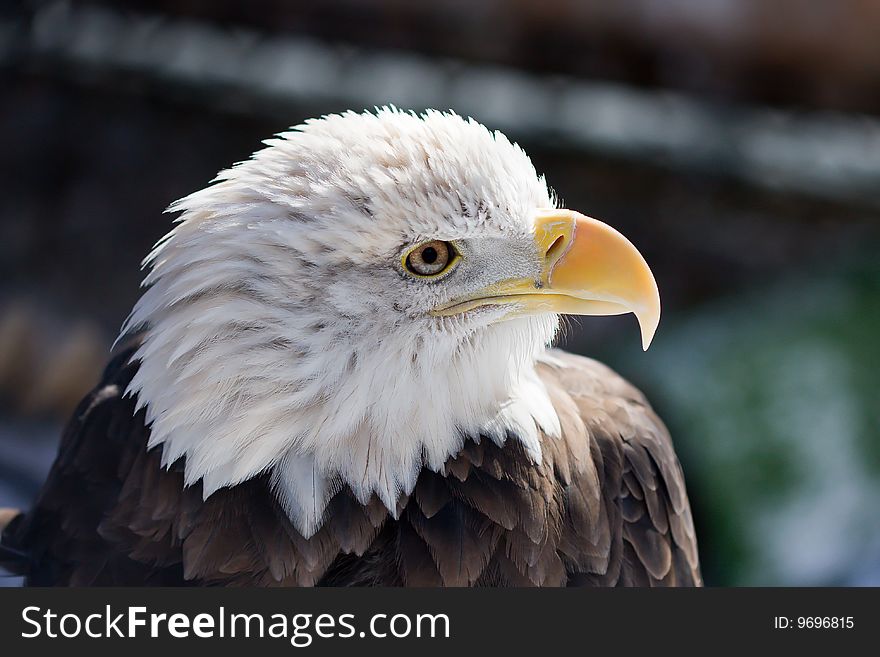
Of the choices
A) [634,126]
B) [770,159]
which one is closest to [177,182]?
[634,126]

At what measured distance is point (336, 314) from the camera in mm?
1519

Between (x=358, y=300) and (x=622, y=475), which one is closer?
(x=358, y=300)

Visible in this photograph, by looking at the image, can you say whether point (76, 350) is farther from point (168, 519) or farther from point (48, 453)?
point (168, 519)

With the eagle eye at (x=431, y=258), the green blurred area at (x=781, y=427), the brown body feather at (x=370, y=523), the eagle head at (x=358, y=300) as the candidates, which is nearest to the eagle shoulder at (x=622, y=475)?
the brown body feather at (x=370, y=523)

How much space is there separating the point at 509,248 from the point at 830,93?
3.04m

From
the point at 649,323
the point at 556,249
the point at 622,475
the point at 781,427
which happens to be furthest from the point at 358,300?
the point at 781,427

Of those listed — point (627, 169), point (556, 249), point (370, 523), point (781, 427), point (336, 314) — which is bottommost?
point (370, 523)

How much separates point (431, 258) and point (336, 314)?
167 mm

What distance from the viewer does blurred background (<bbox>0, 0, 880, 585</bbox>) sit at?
331 centimetres

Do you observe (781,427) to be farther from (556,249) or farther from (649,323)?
(556,249)

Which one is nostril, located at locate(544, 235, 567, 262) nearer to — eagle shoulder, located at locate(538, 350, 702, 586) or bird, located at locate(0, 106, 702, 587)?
bird, located at locate(0, 106, 702, 587)

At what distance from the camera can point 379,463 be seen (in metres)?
1.61

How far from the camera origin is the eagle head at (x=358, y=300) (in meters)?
1.50

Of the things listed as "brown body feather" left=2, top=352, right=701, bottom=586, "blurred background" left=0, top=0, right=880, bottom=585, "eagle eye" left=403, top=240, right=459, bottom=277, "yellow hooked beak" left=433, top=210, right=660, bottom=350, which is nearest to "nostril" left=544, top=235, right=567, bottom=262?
"yellow hooked beak" left=433, top=210, right=660, bottom=350
